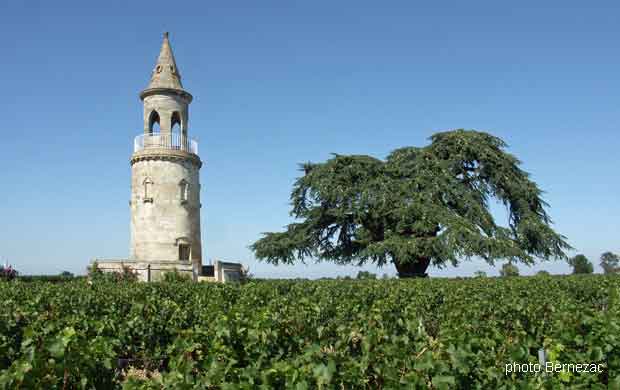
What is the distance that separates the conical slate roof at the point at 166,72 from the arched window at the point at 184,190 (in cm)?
555

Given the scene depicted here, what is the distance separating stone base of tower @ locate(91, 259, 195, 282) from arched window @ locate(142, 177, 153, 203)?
3922mm

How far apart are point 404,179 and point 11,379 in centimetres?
2818

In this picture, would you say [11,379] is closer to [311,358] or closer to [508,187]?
[311,358]

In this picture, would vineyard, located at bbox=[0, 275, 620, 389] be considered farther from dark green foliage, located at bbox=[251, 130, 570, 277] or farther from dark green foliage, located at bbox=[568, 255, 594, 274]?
dark green foliage, located at bbox=[568, 255, 594, 274]

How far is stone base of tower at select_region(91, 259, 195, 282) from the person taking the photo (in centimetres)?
2666

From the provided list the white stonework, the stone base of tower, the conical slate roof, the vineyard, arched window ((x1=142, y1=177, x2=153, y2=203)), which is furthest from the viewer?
the conical slate roof

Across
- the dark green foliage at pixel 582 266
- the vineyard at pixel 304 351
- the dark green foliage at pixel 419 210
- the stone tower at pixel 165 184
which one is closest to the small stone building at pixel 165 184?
the stone tower at pixel 165 184

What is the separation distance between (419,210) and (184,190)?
13.1 metres

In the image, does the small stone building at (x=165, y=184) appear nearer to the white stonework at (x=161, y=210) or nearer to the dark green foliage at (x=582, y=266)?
the white stonework at (x=161, y=210)

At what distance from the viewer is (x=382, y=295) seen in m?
14.2

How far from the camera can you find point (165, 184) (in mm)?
29797

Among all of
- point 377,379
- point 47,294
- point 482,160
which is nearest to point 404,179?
point 482,160

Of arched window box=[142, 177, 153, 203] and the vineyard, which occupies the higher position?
arched window box=[142, 177, 153, 203]

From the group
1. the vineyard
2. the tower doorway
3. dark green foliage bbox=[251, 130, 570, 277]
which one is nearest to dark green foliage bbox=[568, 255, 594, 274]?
dark green foliage bbox=[251, 130, 570, 277]
